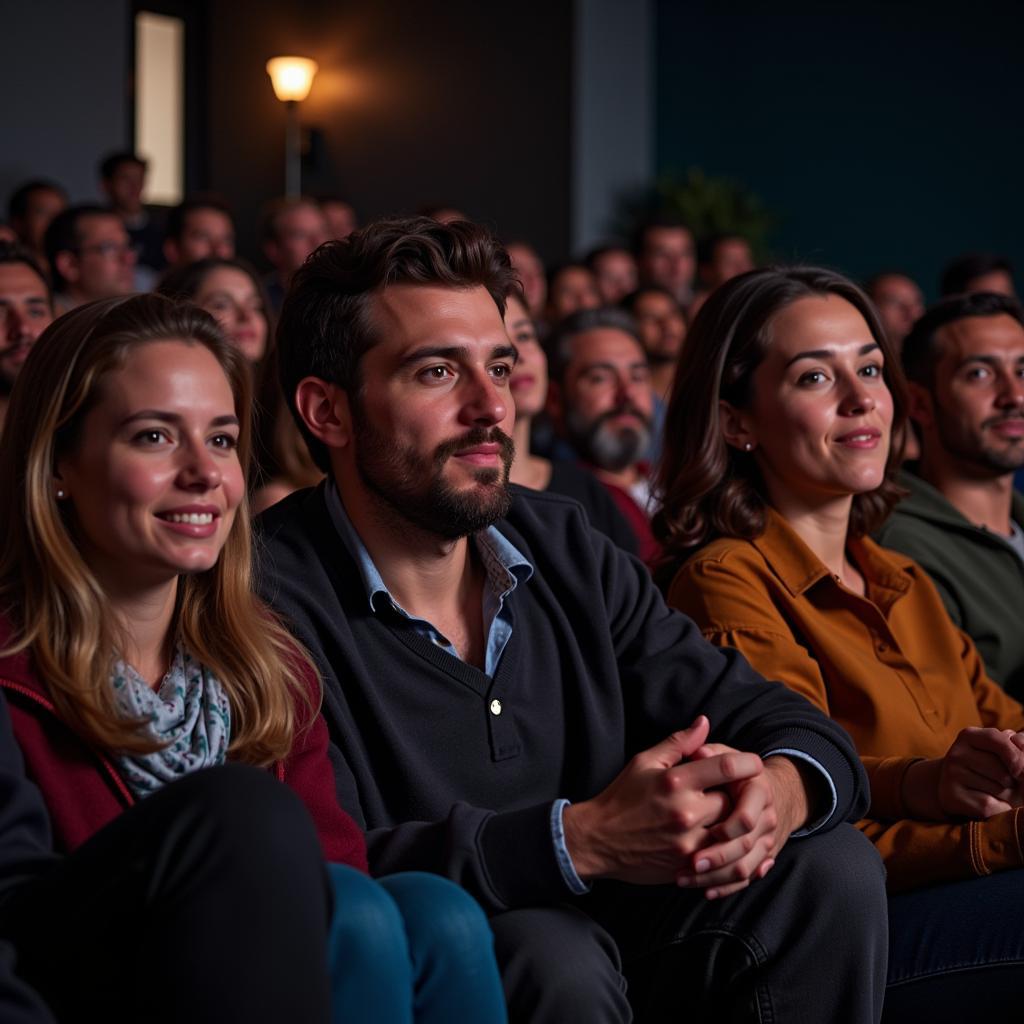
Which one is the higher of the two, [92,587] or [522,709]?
[92,587]

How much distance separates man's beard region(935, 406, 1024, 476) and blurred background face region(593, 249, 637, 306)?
146 inches

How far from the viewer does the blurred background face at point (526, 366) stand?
11.3ft

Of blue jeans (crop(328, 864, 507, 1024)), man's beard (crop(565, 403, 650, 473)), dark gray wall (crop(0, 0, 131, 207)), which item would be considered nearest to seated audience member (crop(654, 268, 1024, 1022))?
blue jeans (crop(328, 864, 507, 1024))

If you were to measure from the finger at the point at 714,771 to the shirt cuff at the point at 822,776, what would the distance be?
14cm

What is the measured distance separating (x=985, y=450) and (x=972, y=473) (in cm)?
7

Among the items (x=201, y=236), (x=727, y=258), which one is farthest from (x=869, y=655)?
(x=727, y=258)

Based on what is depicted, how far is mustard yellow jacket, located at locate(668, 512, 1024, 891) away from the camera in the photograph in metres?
1.88

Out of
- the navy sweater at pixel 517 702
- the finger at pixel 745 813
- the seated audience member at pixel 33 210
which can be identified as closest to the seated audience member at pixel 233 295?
the navy sweater at pixel 517 702

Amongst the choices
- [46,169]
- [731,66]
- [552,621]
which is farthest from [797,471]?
[731,66]

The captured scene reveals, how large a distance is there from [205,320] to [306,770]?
54 cm

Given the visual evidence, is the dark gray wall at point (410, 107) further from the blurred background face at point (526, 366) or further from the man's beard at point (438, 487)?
the man's beard at point (438, 487)

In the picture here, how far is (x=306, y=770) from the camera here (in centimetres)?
158

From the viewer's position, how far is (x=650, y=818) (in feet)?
5.08

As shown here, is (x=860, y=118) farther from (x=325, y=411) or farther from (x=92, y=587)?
(x=92, y=587)
